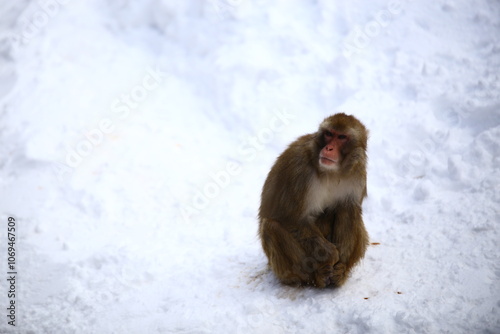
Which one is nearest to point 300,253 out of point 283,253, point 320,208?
point 283,253

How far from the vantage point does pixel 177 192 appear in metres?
7.15

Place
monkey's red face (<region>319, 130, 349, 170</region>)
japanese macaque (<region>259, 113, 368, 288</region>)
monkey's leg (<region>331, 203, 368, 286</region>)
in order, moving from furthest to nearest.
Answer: monkey's leg (<region>331, 203, 368, 286</region>)
japanese macaque (<region>259, 113, 368, 288</region>)
monkey's red face (<region>319, 130, 349, 170</region>)

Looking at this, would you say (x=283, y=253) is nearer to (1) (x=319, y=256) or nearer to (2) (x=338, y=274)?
(1) (x=319, y=256)

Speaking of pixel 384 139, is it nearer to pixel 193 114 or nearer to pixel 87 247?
pixel 193 114

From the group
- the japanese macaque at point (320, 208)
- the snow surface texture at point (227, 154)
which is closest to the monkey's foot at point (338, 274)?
the japanese macaque at point (320, 208)

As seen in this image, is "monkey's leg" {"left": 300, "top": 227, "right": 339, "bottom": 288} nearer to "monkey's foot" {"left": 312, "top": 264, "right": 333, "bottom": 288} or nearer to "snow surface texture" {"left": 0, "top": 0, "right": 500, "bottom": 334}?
"monkey's foot" {"left": 312, "top": 264, "right": 333, "bottom": 288}

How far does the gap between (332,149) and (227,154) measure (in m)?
3.43

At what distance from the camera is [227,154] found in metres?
7.72

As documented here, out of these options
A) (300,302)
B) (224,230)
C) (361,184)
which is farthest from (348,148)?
(224,230)

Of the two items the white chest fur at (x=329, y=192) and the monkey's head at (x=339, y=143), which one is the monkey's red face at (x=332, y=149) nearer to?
the monkey's head at (x=339, y=143)

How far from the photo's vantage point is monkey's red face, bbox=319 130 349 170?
4418 millimetres

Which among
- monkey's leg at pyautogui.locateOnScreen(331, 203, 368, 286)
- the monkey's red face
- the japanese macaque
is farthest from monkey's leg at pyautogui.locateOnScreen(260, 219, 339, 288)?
A: the monkey's red face

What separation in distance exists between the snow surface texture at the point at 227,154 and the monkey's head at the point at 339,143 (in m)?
1.15

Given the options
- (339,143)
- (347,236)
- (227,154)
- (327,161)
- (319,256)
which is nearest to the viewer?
(327,161)
